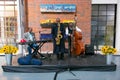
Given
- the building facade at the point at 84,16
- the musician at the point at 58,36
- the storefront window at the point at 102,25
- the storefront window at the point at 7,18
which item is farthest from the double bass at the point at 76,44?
the storefront window at the point at 7,18

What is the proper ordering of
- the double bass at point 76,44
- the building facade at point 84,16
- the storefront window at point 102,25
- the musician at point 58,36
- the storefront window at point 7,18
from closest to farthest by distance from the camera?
the musician at point 58,36, the double bass at point 76,44, the storefront window at point 7,18, the building facade at point 84,16, the storefront window at point 102,25

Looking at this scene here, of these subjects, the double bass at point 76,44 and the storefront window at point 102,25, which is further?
the storefront window at point 102,25

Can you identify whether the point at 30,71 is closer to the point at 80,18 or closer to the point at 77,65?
the point at 77,65

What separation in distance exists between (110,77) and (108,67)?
0.86 m

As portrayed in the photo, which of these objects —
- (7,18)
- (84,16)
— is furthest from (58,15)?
(7,18)

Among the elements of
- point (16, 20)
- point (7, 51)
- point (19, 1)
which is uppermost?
point (19, 1)

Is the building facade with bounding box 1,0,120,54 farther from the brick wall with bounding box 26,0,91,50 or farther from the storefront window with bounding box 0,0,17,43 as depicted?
the storefront window with bounding box 0,0,17,43

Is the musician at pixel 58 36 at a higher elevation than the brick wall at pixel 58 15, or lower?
lower

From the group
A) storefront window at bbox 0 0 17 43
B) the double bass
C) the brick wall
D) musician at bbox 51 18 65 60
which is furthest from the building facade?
musician at bbox 51 18 65 60

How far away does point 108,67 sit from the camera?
8.77m

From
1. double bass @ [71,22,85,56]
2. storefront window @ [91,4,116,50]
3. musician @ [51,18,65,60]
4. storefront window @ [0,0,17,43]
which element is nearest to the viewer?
musician @ [51,18,65,60]

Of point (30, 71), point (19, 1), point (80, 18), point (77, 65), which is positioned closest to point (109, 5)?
point (80, 18)

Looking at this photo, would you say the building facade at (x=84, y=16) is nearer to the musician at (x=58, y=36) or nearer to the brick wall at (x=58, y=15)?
the brick wall at (x=58, y=15)

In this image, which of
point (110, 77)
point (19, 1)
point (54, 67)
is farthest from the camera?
point (19, 1)
